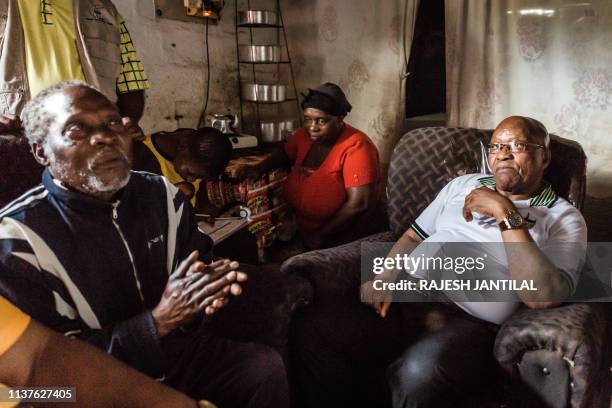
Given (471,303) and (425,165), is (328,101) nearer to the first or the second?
(425,165)

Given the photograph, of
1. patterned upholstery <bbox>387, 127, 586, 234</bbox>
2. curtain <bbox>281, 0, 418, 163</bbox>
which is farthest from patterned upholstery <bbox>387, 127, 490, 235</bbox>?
curtain <bbox>281, 0, 418, 163</bbox>

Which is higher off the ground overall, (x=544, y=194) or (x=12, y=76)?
(x=12, y=76)

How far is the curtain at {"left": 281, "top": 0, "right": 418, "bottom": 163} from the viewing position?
3639mm

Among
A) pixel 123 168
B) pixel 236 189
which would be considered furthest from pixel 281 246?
pixel 123 168

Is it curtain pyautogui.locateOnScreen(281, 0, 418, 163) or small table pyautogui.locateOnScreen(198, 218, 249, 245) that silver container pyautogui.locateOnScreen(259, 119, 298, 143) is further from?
small table pyautogui.locateOnScreen(198, 218, 249, 245)

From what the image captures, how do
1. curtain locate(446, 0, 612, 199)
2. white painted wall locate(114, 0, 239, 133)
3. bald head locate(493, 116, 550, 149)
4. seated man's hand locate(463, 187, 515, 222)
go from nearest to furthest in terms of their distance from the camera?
seated man's hand locate(463, 187, 515, 222)
bald head locate(493, 116, 550, 149)
curtain locate(446, 0, 612, 199)
white painted wall locate(114, 0, 239, 133)

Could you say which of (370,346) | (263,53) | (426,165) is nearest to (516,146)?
(426,165)

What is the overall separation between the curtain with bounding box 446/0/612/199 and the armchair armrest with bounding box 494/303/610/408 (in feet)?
6.33

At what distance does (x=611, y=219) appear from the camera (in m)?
2.89

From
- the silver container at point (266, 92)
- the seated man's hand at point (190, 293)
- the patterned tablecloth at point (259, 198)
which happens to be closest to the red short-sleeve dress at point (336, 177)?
the patterned tablecloth at point (259, 198)

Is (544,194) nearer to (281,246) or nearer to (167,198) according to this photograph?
(167,198)

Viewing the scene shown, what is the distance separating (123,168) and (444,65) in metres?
3.06

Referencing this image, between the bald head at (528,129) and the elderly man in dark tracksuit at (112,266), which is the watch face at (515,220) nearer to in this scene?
the bald head at (528,129)

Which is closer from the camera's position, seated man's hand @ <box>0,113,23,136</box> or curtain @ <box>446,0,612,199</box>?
seated man's hand @ <box>0,113,23,136</box>
